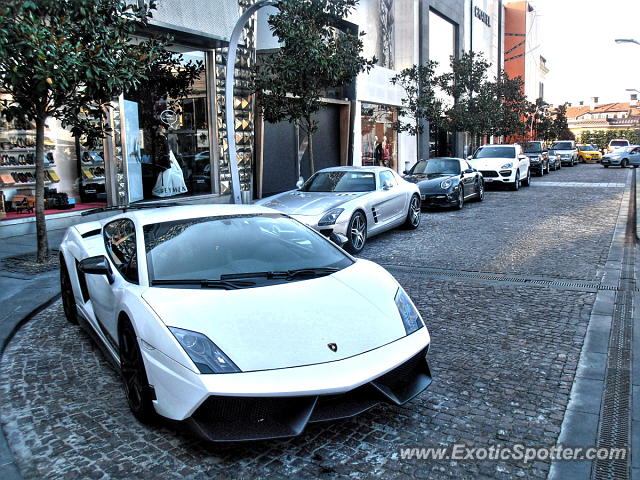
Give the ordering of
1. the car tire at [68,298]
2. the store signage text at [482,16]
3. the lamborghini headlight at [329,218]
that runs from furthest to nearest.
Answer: the store signage text at [482,16] → the lamborghini headlight at [329,218] → the car tire at [68,298]

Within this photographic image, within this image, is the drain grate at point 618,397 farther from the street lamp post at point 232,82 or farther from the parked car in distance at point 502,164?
the parked car in distance at point 502,164

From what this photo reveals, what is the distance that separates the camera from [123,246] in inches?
180

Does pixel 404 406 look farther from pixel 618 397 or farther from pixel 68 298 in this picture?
pixel 68 298

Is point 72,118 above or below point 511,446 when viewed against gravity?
above

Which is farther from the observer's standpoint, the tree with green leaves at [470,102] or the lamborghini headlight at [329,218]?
the tree with green leaves at [470,102]

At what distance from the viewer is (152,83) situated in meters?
14.7

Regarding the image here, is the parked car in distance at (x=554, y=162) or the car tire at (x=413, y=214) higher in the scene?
the parked car in distance at (x=554, y=162)

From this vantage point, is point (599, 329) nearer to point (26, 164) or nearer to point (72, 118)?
point (72, 118)

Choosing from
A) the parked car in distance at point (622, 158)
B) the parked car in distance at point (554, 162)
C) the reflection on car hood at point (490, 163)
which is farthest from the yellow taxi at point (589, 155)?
the reflection on car hood at point (490, 163)

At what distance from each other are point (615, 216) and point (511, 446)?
12083 millimetres

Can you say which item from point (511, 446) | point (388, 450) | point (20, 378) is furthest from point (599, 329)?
point (20, 378)

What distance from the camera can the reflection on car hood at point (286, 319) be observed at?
10.8ft

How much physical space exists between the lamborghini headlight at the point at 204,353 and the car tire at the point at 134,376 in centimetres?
44

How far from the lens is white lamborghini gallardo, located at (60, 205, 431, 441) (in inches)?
124
